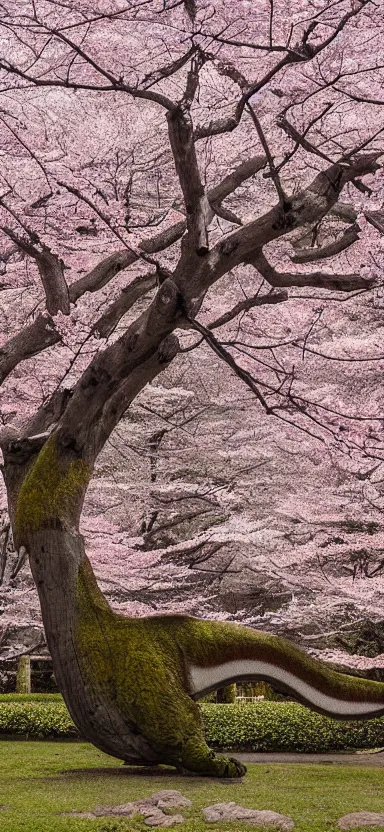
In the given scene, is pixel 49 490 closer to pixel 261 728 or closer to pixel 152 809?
pixel 152 809

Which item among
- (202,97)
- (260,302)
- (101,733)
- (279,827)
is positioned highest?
(202,97)

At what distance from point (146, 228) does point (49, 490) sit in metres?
2.87

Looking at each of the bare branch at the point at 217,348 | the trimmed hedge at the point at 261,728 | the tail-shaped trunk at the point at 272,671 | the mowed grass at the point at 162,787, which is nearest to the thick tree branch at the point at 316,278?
the bare branch at the point at 217,348

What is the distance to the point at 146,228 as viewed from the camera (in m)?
9.36

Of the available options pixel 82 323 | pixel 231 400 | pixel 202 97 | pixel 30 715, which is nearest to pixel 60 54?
pixel 202 97

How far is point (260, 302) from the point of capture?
29.8 feet

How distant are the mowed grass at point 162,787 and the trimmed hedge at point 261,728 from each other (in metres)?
3.03

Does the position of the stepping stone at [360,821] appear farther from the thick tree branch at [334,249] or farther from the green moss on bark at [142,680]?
the thick tree branch at [334,249]

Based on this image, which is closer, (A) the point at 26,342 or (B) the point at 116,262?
(A) the point at 26,342

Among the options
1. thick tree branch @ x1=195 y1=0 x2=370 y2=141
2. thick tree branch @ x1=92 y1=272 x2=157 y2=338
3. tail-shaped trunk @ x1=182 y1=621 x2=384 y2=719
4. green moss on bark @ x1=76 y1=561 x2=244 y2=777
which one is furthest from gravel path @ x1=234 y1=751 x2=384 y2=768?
thick tree branch @ x1=195 y1=0 x2=370 y2=141

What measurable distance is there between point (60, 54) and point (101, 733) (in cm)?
689

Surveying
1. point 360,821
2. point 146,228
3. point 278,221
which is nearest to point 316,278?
point 278,221

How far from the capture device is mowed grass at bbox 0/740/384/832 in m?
6.09

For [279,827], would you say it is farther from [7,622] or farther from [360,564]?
[7,622]
